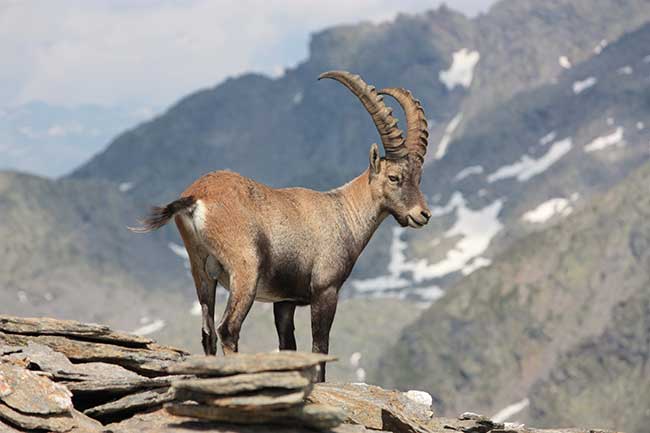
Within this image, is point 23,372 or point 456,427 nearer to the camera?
point 23,372

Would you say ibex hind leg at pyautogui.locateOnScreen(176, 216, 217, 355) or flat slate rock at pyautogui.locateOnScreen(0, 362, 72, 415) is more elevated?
ibex hind leg at pyautogui.locateOnScreen(176, 216, 217, 355)

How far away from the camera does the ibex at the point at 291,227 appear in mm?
17547

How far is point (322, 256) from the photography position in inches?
777

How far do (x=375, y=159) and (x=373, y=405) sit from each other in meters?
5.17

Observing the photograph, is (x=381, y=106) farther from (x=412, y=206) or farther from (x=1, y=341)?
(x=1, y=341)

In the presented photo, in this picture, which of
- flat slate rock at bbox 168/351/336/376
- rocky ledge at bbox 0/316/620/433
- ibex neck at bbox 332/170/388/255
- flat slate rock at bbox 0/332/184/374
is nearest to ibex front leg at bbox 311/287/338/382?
rocky ledge at bbox 0/316/620/433

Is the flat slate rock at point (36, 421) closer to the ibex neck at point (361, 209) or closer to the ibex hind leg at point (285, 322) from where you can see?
the ibex hind leg at point (285, 322)

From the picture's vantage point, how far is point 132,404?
1599 centimetres

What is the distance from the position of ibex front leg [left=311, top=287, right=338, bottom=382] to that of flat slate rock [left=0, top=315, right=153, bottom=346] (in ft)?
11.4

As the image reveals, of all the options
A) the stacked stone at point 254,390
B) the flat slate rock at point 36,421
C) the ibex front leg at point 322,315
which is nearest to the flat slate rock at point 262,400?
the stacked stone at point 254,390

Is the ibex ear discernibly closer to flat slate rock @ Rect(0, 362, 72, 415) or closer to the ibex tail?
the ibex tail

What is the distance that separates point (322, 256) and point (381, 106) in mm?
3406

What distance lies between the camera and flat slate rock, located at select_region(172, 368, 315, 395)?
14148mm

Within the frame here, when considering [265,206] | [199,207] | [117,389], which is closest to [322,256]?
[265,206]
